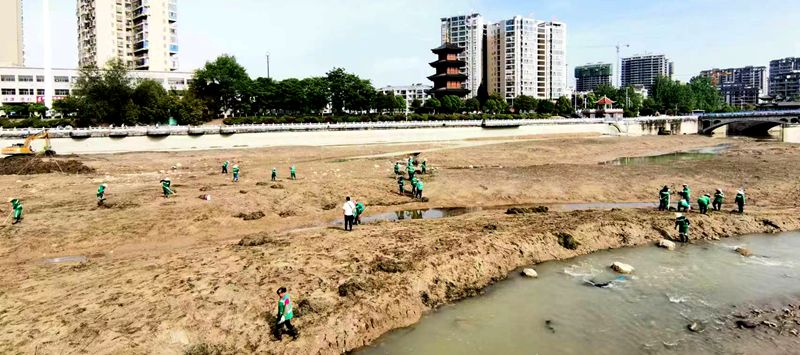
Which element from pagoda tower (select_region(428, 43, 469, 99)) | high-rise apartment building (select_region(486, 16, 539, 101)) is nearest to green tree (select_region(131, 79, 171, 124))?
pagoda tower (select_region(428, 43, 469, 99))

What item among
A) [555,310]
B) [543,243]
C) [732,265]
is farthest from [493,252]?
[732,265]

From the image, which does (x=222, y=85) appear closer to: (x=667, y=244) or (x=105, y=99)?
(x=105, y=99)

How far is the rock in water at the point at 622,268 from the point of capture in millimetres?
19922

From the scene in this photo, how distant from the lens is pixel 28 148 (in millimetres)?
52188

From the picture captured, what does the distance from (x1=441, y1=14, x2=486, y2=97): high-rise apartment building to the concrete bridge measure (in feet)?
241

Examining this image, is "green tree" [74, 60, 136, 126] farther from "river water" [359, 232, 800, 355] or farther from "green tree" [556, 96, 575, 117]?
"green tree" [556, 96, 575, 117]

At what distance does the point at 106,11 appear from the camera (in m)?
125

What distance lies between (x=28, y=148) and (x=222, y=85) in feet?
167

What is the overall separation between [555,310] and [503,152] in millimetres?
49785

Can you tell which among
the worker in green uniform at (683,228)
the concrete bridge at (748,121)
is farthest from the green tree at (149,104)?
the concrete bridge at (748,121)

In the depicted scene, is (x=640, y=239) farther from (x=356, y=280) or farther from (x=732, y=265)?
(x=356, y=280)

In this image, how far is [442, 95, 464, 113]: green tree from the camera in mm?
127188

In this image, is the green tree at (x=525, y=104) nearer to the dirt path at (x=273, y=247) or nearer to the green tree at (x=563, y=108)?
the green tree at (x=563, y=108)

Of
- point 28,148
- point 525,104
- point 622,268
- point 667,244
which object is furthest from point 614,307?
point 525,104
